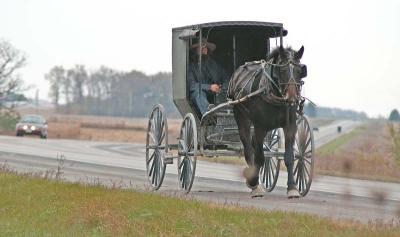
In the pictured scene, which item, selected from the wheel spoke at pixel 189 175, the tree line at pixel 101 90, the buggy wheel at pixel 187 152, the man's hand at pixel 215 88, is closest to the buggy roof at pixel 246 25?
the man's hand at pixel 215 88

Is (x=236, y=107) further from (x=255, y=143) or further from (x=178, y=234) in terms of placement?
(x=178, y=234)

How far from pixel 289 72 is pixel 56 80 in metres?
171

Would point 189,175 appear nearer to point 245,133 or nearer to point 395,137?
point 245,133

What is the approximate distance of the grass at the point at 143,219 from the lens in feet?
33.8

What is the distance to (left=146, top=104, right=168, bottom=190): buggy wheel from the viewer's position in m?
17.0

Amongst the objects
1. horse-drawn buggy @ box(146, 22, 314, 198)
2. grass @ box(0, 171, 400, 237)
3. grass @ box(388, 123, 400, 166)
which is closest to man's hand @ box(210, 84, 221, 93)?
horse-drawn buggy @ box(146, 22, 314, 198)

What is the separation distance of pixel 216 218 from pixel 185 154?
15.6 ft

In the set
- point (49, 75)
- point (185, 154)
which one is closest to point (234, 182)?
point (185, 154)

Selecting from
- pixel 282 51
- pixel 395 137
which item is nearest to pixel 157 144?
pixel 282 51

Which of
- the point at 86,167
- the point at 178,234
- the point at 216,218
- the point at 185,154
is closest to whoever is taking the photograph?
the point at 178,234

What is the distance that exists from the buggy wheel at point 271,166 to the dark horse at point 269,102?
4.50 feet

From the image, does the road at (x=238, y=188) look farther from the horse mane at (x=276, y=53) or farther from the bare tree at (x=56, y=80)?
the bare tree at (x=56, y=80)

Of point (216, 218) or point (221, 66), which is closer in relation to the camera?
point (216, 218)

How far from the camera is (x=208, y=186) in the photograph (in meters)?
18.1
